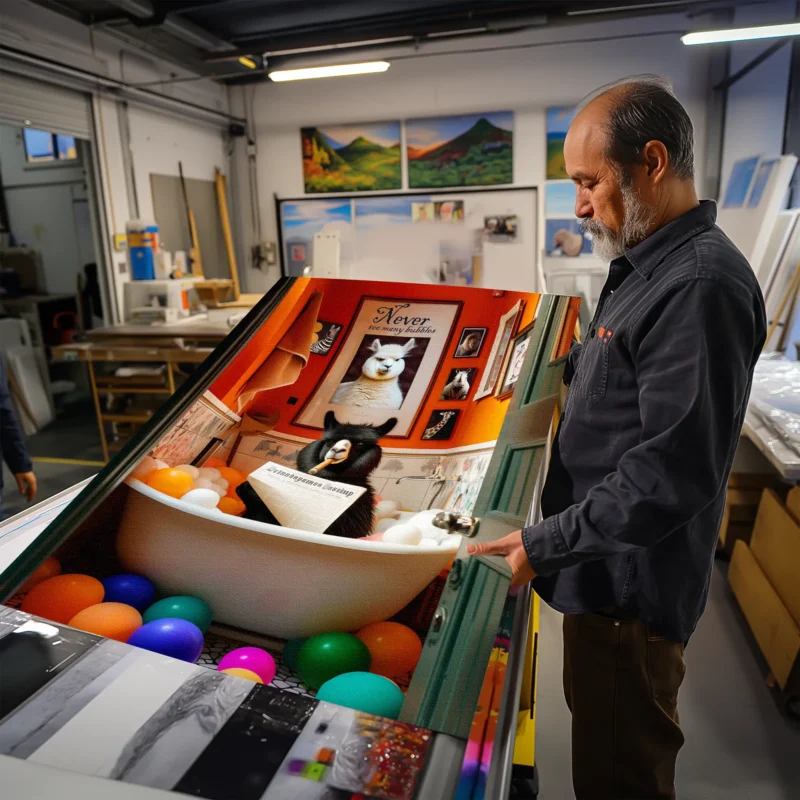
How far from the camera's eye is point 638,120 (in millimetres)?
978

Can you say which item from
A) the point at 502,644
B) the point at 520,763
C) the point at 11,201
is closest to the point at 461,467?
the point at 502,644

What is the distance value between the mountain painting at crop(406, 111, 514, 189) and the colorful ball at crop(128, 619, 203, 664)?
239 inches

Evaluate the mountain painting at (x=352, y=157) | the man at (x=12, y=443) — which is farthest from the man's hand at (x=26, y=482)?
the mountain painting at (x=352, y=157)

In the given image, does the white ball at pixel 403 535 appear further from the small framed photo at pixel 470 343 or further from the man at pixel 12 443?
the man at pixel 12 443

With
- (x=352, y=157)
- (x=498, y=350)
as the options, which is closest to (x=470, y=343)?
(x=498, y=350)

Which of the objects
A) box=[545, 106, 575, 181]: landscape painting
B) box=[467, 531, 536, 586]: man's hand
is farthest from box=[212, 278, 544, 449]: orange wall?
box=[545, 106, 575, 181]: landscape painting

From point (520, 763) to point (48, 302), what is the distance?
5.80 meters

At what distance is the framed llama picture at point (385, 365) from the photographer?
4.01ft

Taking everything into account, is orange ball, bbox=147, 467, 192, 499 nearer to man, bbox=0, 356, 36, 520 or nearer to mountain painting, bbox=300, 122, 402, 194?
man, bbox=0, 356, 36, 520

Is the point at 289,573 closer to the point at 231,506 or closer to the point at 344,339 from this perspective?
the point at 231,506

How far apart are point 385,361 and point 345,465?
0.27m

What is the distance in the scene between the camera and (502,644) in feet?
2.78

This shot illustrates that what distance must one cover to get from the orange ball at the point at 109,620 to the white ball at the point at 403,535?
382 mm

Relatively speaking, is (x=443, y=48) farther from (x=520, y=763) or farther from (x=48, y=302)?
(x=520, y=763)
